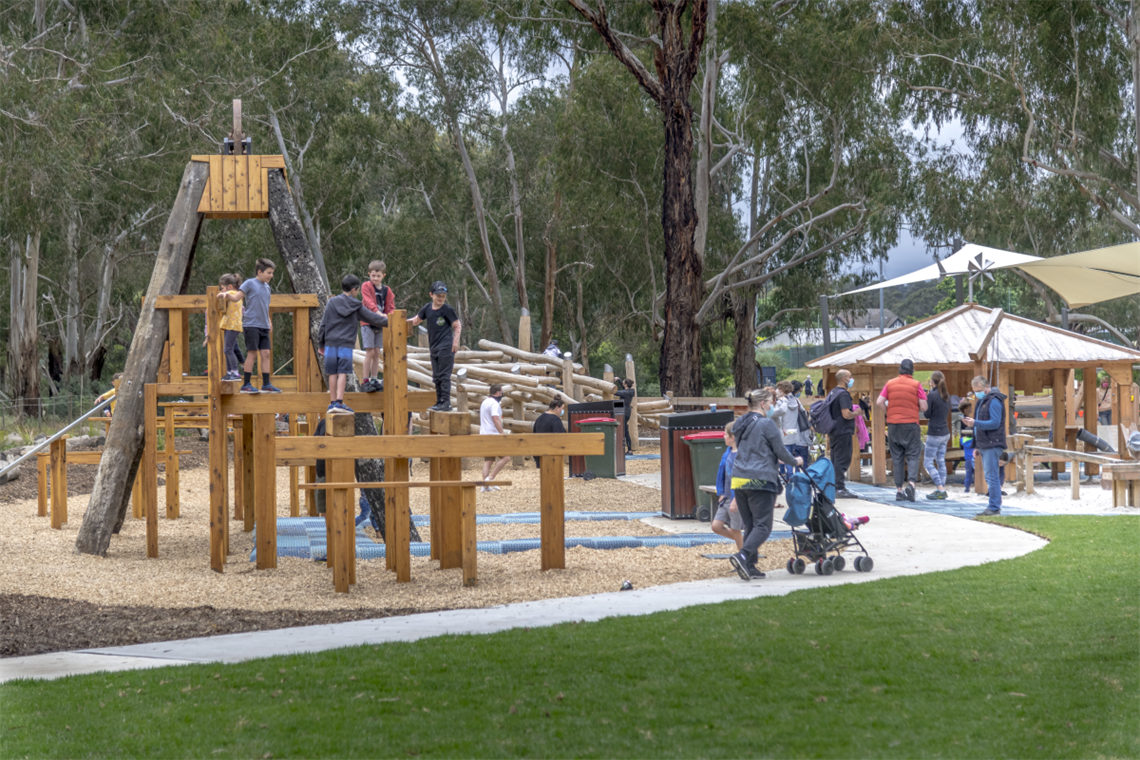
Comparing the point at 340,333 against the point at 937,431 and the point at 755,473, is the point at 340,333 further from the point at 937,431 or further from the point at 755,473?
the point at 937,431

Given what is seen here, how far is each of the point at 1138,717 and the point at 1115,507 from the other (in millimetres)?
9109

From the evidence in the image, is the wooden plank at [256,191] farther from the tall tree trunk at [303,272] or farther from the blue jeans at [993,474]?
the blue jeans at [993,474]

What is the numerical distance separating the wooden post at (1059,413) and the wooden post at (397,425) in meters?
11.8

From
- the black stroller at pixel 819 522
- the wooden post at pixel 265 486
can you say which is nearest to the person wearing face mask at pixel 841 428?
the black stroller at pixel 819 522

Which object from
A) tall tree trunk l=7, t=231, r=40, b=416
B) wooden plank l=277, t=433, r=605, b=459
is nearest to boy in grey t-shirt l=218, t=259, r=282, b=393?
wooden plank l=277, t=433, r=605, b=459

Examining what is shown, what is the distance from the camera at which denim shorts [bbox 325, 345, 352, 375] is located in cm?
918

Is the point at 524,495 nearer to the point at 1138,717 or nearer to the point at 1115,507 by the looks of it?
the point at 1115,507

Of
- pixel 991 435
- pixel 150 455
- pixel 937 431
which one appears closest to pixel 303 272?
pixel 150 455

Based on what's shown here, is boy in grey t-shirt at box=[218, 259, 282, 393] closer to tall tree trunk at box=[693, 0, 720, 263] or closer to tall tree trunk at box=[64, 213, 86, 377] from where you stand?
tall tree trunk at box=[693, 0, 720, 263]

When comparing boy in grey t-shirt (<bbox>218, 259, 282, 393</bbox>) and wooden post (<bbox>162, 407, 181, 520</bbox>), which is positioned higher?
boy in grey t-shirt (<bbox>218, 259, 282, 393</bbox>)

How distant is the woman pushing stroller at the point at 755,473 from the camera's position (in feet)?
27.8

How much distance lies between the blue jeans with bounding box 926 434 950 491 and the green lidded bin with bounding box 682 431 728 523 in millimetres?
3559

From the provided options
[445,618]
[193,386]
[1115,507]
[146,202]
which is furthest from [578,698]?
[146,202]

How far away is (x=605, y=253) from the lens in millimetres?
37125
